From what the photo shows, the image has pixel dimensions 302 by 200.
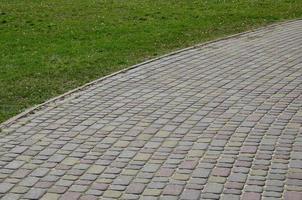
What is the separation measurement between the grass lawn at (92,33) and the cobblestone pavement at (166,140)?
876mm

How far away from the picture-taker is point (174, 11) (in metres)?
17.9

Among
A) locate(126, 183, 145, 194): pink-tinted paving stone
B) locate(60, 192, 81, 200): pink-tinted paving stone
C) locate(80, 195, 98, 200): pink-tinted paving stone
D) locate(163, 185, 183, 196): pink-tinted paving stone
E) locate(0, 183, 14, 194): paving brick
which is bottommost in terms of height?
locate(163, 185, 183, 196): pink-tinted paving stone

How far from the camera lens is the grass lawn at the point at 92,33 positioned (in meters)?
9.74

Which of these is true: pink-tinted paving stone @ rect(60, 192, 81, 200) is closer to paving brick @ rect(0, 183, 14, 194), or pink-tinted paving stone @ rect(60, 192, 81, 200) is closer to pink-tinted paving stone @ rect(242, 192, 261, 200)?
paving brick @ rect(0, 183, 14, 194)

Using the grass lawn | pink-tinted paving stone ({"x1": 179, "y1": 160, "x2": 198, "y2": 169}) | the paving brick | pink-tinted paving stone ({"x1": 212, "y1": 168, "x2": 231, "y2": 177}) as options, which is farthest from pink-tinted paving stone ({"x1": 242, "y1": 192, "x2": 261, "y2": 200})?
the grass lawn

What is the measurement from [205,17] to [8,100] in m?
9.21

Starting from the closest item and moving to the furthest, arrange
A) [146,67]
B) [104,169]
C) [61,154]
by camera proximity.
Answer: [104,169]
[61,154]
[146,67]

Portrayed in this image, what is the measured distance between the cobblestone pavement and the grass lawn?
0.88 metres

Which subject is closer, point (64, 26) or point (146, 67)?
point (146, 67)

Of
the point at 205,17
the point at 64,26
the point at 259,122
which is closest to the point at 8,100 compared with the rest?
the point at 259,122

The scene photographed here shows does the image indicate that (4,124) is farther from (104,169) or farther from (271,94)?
(271,94)

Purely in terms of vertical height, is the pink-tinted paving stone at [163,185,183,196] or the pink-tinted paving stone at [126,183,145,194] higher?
the pink-tinted paving stone at [126,183,145,194]

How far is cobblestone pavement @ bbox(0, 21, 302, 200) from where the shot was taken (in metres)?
5.47

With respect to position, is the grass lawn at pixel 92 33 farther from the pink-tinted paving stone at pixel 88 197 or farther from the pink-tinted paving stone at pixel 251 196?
the pink-tinted paving stone at pixel 251 196
